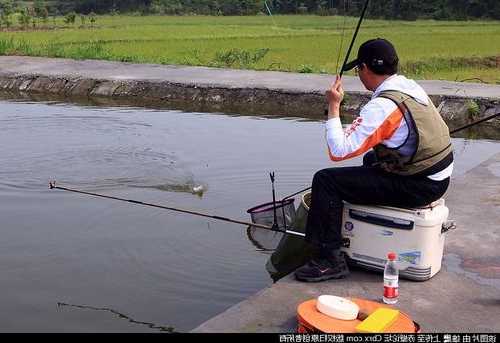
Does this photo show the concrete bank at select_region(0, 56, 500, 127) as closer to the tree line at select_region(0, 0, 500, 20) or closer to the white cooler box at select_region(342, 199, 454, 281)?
the white cooler box at select_region(342, 199, 454, 281)

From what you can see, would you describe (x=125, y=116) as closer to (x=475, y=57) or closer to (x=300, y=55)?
(x=300, y=55)

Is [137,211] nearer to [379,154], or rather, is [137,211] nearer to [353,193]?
[353,193]

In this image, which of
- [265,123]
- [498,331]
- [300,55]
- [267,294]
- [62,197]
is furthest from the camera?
[300,55]

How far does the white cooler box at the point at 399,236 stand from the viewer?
4.18 m

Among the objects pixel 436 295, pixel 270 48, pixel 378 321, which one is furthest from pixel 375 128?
pixel 270 48

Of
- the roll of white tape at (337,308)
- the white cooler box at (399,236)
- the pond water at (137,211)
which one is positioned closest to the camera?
the roll of white tape at (337,308)

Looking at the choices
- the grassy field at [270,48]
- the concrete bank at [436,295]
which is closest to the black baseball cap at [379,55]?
the concrete bank at [436,295]

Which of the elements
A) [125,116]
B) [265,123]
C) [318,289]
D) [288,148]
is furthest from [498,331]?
[125,116]

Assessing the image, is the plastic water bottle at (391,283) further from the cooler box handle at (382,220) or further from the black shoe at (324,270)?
the black shoe at (324,270)

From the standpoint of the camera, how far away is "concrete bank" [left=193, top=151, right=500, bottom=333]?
3.75 meters

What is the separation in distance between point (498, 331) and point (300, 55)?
16.7 metres

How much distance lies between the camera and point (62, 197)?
23.1ft

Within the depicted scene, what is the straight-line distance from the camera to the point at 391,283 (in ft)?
12.9

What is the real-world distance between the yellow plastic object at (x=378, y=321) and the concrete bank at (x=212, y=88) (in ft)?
26.9
